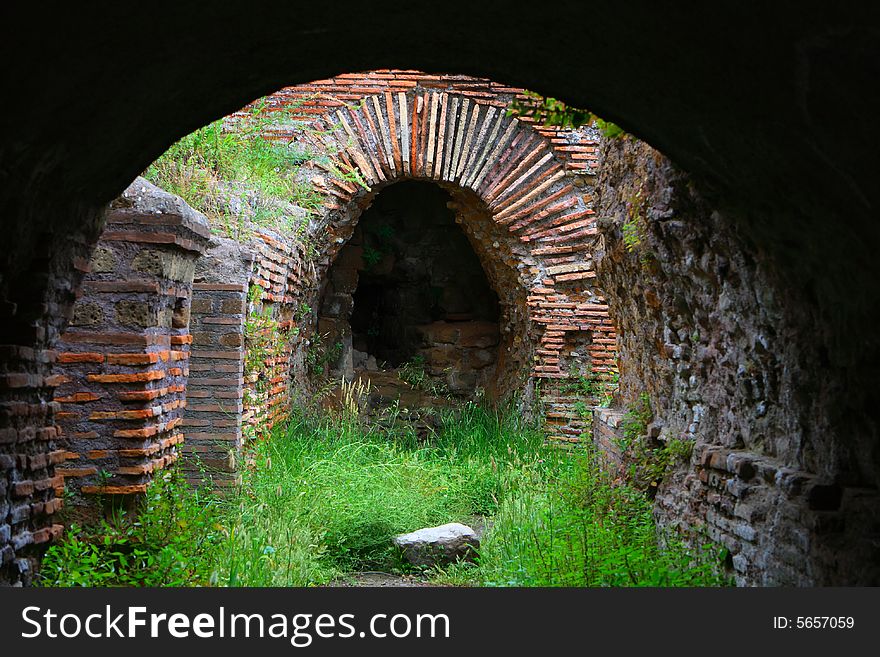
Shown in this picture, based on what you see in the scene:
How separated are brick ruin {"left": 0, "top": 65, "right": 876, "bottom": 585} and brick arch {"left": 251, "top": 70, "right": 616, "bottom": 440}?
23 mm

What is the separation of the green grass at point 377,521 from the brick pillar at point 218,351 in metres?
0.48

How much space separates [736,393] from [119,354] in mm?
3089

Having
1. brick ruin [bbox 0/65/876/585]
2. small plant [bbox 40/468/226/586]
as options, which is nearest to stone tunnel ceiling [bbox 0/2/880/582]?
Answer: brick ruin [bbox 0/65/876/585]

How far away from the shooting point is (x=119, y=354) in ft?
14.8

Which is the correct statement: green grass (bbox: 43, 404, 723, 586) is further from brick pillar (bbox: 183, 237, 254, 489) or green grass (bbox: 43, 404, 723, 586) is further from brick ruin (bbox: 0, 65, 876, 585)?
brick pillar (bbox: 183, 237, 254, 489)

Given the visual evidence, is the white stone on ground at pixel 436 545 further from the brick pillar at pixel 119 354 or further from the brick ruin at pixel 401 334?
the brick pillar at pixel 119 354

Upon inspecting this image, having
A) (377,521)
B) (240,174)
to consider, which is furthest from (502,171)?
(377,521)

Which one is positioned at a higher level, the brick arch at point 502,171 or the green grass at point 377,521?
the brick arch at point 502,171

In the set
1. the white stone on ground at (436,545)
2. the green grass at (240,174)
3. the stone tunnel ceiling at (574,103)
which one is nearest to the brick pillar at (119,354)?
the stone tunnel ceiling at (574,103)

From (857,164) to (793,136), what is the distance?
0.68ft

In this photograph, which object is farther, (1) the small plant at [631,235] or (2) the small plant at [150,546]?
(1) the small plant at [631,235]

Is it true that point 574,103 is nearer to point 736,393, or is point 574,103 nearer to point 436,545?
point 736,393

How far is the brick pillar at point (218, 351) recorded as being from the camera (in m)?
6.05

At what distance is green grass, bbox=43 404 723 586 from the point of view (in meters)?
4.14
